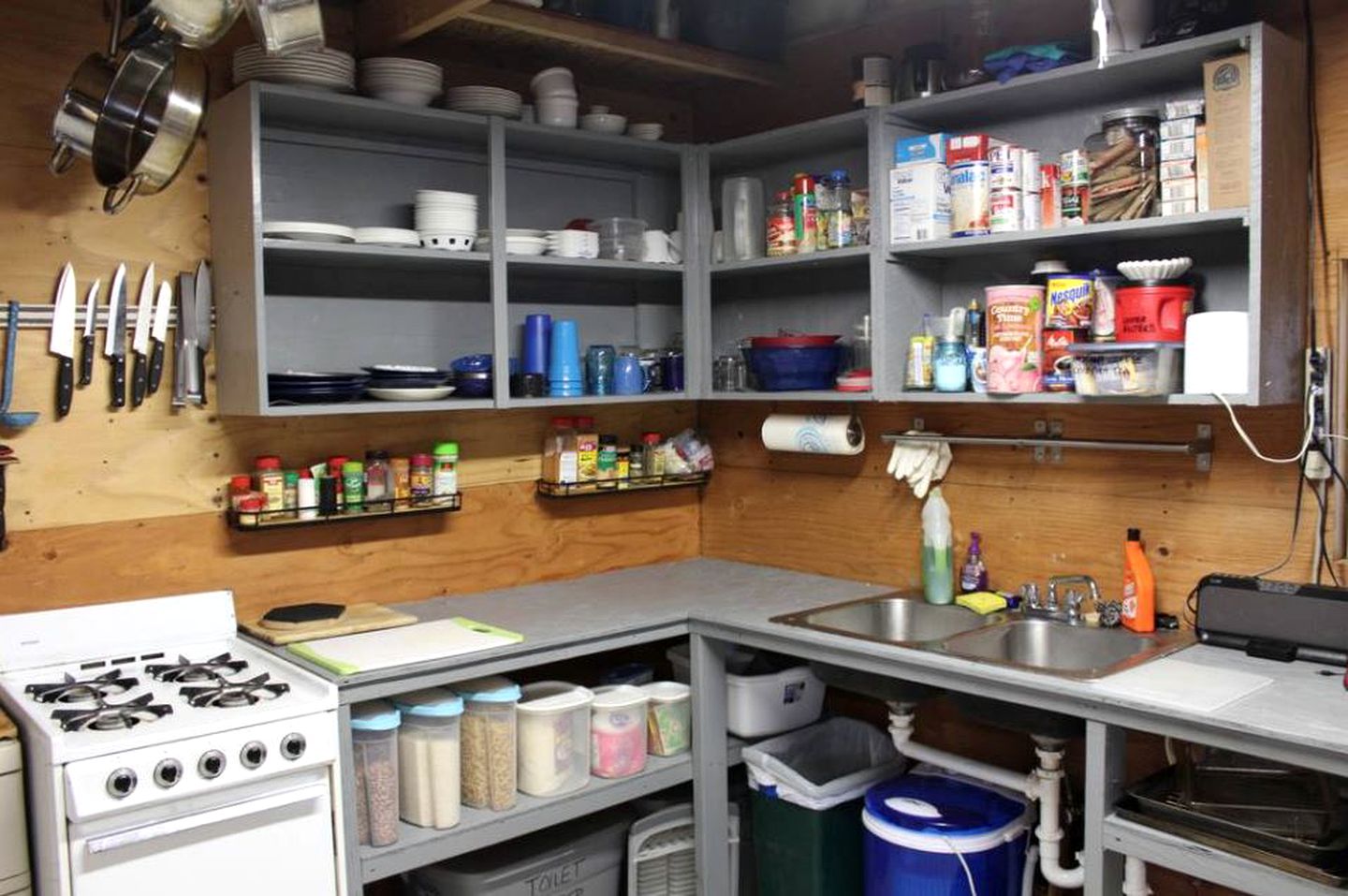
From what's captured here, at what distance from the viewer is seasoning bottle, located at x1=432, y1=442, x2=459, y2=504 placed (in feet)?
9.77

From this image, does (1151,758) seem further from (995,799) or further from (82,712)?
(82,712)

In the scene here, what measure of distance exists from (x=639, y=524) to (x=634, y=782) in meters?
1.00

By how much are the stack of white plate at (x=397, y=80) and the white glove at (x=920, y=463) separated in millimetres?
1515

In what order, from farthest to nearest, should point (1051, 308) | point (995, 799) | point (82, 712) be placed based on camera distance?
point (995, 799)
point (1051, 308)
point (82, 712)

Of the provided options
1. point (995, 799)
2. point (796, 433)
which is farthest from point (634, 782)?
point (796, 433)

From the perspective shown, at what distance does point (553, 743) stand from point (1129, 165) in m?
1.76

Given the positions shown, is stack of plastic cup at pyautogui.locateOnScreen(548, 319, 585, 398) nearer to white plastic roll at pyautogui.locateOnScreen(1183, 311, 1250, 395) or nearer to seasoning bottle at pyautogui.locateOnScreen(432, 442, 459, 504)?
seasoning bottle at pyautogui.locateOnScreen(432, 442, 459, 504)

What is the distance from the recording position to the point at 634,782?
8.93ft

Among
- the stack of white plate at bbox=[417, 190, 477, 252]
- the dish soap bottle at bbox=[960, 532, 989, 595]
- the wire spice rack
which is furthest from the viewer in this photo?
the dish soap bottle at bbox=[960, 532, 989, 595]

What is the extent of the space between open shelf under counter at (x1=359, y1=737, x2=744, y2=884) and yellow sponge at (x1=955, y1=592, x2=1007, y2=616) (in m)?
0.79

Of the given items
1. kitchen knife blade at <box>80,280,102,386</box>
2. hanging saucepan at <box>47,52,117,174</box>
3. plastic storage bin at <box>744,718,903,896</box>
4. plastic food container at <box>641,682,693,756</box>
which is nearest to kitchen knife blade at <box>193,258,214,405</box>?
Result: kitchen knife blade at <box>80,280,102,386</box>

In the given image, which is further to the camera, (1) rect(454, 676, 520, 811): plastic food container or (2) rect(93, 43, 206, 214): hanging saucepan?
(1) rect(454, 676, 520, 811): plastic food container

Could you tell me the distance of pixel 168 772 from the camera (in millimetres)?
1952

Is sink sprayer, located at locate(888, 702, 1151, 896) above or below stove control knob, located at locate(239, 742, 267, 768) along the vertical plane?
below
